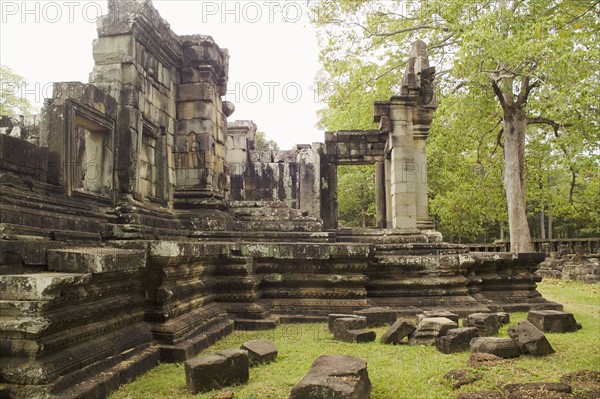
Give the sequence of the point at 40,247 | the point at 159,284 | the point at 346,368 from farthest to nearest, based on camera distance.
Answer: the point at 159,284
the point at 40,247
the point at 346,368

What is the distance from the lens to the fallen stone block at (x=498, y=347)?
4.48 meters

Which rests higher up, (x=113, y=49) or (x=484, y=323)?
(x=113, y=49)

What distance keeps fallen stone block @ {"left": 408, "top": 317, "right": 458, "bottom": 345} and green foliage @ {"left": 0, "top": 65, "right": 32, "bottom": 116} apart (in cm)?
2669

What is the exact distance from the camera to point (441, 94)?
16.7 m

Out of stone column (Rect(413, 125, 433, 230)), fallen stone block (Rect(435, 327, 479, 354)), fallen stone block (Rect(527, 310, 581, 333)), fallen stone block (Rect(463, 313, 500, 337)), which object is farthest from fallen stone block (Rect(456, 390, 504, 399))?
stone column (Rect(413, 125, 433, 230))

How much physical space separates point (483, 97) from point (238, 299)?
1157 centimetres

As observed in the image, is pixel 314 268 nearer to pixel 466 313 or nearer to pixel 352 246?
pixel 352 246

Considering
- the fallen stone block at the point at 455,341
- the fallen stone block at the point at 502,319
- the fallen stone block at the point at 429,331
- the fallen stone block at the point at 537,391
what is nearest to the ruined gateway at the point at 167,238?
the fallen stone block at the point at 502,319

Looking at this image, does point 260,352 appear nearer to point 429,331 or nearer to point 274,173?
point 429,331

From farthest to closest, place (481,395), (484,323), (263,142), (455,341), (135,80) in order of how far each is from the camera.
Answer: (263,142) → (135,80) → (484,323) → (455,341) → (481,395)

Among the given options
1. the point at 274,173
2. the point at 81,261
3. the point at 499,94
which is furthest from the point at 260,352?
the point at 499,94

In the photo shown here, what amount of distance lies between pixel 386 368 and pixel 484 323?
6.42 feet

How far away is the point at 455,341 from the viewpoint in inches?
190

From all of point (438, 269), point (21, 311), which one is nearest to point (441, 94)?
point (438, 269)
